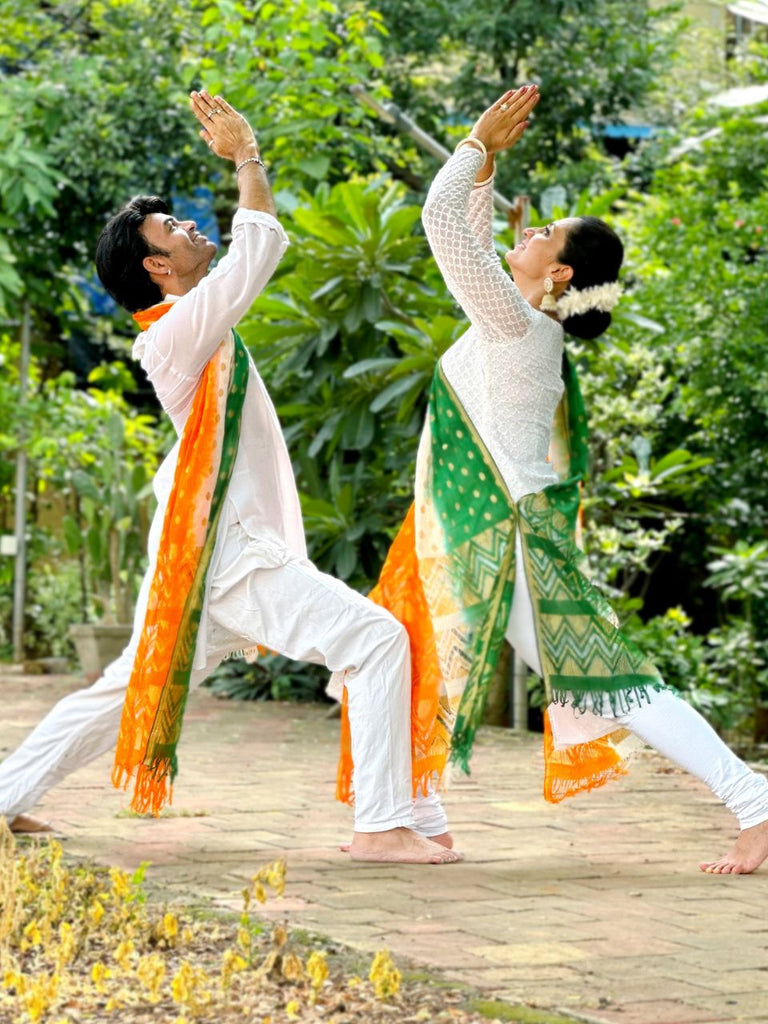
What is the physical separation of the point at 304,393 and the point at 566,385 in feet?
13.7

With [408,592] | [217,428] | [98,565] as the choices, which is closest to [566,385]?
[408,592]

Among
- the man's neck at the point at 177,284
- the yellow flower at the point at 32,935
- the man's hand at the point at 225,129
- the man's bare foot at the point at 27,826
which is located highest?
the man's hand at the point at 225,129

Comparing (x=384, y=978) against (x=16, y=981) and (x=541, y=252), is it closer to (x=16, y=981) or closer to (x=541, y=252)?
(x=16, y=981)

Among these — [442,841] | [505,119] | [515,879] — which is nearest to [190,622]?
[442,841]

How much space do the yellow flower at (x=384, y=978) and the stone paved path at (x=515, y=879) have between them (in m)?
0.23

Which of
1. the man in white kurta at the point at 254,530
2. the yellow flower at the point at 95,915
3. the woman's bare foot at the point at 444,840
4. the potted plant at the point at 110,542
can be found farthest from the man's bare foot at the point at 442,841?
the potted plant at the point at 110,542

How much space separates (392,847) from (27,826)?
4.09 feet

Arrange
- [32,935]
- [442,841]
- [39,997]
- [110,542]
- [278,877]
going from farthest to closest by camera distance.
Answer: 1. [110,542]
2. [442,841]
3. [278,877]
4. [32,935]
5. [39,997]

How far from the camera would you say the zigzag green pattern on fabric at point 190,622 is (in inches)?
167

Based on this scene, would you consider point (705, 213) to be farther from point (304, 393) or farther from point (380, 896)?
point (380, 896)

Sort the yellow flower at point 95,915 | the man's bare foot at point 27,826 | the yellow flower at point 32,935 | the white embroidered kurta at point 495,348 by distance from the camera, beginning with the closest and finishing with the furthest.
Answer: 1. the yellow flower at point 32,935
2. the yellow flower at point 95,915
3. the white embroidered kurta at point 495,348
4. the man's bare foot at point 27,826

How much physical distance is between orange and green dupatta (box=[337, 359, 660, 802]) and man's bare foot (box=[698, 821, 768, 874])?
1.22 feet

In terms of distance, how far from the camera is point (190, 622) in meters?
4.26

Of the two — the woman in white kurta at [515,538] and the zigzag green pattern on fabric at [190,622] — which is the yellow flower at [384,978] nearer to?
the woman in white kurta at [515,538]
